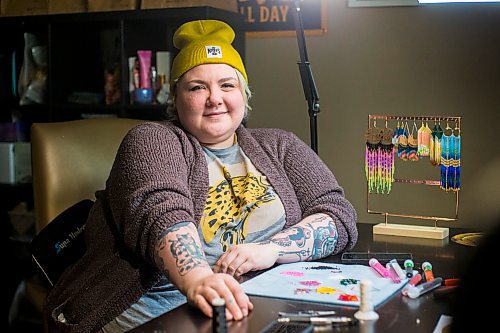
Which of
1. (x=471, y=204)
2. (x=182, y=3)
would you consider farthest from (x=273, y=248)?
(x=182, y=3)

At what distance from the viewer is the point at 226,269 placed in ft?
5.15

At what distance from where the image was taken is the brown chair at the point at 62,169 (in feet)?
7.43

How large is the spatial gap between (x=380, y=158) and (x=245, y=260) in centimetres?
67

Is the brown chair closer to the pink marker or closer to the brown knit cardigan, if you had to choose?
the brown knit cardigan

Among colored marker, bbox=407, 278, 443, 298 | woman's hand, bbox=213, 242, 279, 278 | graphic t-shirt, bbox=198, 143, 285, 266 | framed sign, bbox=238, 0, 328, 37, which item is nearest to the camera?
colored marker, bbox=407, 278, 443, 298

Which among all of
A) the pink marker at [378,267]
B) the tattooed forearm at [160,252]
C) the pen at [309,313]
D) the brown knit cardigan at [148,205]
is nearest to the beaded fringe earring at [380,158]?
the brown knit cardigan at [148,205]

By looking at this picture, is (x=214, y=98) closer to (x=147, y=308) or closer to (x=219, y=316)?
(x=147, y=308)

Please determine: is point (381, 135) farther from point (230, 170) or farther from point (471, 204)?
point (471, 204)

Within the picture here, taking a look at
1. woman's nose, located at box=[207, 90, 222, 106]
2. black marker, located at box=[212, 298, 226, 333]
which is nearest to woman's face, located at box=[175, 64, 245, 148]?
woman's nose, located at box=[207, 90, 222, 106]

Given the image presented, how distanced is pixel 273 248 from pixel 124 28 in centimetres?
200

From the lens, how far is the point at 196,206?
1.79 metres

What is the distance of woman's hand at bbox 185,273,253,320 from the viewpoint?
124 cm

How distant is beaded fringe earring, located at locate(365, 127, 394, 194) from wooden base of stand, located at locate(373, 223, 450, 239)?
0.40 feet

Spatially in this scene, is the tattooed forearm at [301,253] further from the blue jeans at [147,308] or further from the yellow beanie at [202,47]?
the yellow beanie at [202,47]
